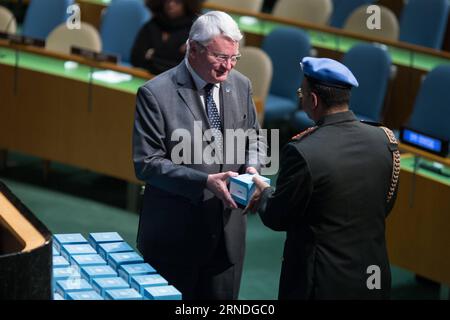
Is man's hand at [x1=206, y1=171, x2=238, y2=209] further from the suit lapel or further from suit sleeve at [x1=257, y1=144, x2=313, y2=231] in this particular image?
suit sleeve at [x1=257, y1=144, x2=313, y2=231]

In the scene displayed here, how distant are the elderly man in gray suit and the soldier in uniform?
461mm

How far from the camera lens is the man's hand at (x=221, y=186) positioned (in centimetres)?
394

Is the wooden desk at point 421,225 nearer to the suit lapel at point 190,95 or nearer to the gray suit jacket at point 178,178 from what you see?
the gray suit jacket at point 178,178

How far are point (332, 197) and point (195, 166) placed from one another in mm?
749

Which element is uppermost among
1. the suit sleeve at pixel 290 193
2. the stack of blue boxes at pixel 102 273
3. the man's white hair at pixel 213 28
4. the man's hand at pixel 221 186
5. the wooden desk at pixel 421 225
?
the man's white hair at pixel 213 28

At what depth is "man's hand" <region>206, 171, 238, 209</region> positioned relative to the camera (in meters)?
3.94

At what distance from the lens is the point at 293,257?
363cm

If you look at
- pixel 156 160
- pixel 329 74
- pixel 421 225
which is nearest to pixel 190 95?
pixel 156 160

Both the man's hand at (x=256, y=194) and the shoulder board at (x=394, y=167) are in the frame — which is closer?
the shoulder board at (x=394, y=167)

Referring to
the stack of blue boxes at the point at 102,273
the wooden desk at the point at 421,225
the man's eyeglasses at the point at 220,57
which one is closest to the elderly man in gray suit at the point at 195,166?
the man's eyeglasses at the point at 220,57

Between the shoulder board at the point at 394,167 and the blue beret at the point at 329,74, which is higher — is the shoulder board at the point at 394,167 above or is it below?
below

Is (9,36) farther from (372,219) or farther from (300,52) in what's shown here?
(372,219)

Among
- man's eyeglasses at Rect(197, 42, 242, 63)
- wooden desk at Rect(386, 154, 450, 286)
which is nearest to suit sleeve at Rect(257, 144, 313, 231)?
man's eyeglasses at Rect(197, 42, 242, 63)
